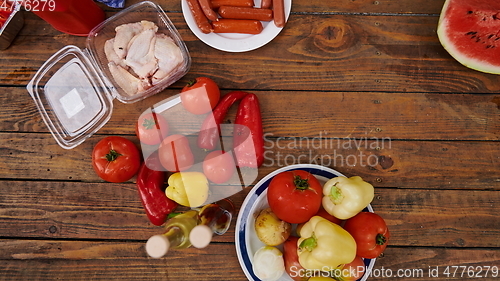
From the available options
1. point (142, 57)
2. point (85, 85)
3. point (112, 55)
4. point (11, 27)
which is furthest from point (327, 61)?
point (11, 27)

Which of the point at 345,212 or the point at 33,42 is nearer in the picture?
the point at 345,212

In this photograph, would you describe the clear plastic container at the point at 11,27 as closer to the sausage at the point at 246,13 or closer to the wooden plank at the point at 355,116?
the wooden plank at the point at 355,116

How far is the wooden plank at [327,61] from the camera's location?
1340mm

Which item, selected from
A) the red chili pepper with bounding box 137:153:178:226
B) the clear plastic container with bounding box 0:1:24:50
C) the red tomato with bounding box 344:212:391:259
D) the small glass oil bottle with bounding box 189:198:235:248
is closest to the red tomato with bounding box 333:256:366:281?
the red tomato with bounding box 344:212:391:259

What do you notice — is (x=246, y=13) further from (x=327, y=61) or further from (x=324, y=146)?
(x=324, y=146)

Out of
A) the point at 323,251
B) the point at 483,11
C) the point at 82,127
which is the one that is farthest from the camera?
the point at 82,127

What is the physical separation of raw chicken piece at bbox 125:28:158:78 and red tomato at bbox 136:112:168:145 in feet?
0.53

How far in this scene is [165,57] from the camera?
125 centimetres

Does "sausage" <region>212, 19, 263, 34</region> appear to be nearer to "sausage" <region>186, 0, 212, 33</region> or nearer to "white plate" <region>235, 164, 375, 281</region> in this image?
"sausage" <region>186, 0, 212, 33</region>

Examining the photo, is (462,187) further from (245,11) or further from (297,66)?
(245,11)

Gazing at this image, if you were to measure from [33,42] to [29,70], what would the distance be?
115 millimetres

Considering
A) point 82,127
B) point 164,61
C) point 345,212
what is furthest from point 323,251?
point 82,127

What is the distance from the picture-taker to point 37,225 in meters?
1.30

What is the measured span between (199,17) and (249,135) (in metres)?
0.48
